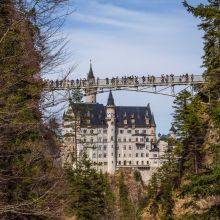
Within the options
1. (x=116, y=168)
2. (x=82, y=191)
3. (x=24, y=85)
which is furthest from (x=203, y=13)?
(x=116, y=168)

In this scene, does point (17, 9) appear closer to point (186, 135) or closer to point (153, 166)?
point (186, 135)

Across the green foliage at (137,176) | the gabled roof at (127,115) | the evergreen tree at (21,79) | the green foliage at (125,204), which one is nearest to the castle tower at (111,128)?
the gabled roof at (127,115)

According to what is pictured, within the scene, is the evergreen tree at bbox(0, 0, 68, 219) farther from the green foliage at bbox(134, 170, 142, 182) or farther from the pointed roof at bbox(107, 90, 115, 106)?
the pointed roof at bbox(107, 90, 115, 106)

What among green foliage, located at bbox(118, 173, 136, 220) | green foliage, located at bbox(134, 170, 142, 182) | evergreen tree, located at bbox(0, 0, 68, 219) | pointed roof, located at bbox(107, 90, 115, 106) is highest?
pointed roof, located at bbox(107, 90, 115, 106)

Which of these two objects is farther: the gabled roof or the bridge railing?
the gabled roof

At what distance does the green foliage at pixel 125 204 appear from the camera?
8619cm

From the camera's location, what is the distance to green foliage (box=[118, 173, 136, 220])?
86.2 meters

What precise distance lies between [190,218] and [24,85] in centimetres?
809

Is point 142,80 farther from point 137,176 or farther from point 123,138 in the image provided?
point 123,138

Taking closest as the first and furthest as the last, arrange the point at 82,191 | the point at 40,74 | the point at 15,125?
the point at 15,125, the point at 40,74, the point at 82,191

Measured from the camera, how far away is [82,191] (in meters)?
40.4

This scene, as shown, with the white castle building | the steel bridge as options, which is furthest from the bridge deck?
the white castle building

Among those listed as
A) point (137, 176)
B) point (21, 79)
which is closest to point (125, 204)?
point (137, 176)

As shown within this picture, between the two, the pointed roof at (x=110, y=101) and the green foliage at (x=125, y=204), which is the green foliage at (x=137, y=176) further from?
the pointed roof at (x=110, y=101)
